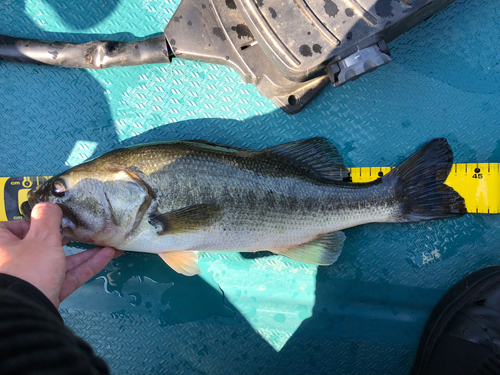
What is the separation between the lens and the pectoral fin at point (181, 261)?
1863mm

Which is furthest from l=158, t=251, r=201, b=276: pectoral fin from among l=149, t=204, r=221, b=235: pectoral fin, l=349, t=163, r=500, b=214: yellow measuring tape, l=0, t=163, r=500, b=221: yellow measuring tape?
l=349, t=163, r=500, b=214: yellow measuring tape

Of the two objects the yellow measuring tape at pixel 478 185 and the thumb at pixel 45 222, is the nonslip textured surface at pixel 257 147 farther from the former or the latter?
the thumb at pixel 45 222

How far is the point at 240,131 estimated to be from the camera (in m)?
2.14

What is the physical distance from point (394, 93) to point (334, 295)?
1.52 m

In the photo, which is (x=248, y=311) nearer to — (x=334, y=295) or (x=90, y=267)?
(x=334, y=295)

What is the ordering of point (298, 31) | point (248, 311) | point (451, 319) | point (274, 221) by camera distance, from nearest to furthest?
point (298, 31)
point (274, 221)
point (451, 319)
point (248, 311)

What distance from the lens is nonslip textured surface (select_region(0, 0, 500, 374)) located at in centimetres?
210

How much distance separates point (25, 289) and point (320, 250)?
155 cm

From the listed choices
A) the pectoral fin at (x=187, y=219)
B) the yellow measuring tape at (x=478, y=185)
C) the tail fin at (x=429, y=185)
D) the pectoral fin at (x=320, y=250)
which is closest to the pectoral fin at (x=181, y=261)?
the pectoral fin at (x=187, y=219)

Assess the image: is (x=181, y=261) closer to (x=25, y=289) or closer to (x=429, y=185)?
(x=25, y=289)

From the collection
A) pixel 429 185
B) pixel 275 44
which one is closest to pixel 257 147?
pixel 275 44

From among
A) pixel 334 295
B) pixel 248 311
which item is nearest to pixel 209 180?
pixel 248 311

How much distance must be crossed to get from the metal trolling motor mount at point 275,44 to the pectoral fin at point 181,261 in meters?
1.19

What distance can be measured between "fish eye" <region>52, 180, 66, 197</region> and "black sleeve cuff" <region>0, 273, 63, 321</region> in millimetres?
585
